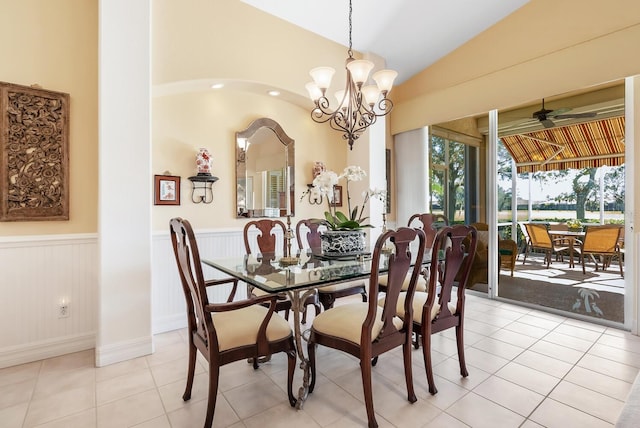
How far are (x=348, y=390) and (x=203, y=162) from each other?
7.93ft

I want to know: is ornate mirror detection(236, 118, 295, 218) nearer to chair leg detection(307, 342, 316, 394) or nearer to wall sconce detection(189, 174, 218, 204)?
wall sconce detection(189, 174, 218, 204)

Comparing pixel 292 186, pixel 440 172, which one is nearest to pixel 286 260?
pixel 292 186

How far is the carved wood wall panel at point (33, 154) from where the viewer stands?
7.70ft

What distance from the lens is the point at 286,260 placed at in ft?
7.80

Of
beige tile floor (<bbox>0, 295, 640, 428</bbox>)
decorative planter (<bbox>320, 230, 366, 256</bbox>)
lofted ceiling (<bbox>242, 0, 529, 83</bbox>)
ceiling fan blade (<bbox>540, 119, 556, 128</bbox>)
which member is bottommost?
beige tile floor (<bbox>0, 295, 640, 428</bbox>)

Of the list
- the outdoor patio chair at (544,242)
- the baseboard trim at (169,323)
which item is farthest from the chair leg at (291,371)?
the outdoor patio chair at (544,242)

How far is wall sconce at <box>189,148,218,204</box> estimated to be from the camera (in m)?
3.20

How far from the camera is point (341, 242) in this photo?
8.23ft

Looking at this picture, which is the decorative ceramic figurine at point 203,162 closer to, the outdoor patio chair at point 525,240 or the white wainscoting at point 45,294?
the white wainscoting at point 45,294

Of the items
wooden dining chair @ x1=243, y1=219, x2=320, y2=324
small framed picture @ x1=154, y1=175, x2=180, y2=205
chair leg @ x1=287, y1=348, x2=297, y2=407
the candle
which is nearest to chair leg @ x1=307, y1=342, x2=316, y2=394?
chair leg @ x1=287, y1=348, x2=297, y2=407

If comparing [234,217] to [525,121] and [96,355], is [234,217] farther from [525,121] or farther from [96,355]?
[525,121]

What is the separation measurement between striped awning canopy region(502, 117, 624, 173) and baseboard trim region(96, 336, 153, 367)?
14.6 ft

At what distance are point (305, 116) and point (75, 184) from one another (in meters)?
2.61

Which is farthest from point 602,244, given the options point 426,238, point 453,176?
point 426,238
